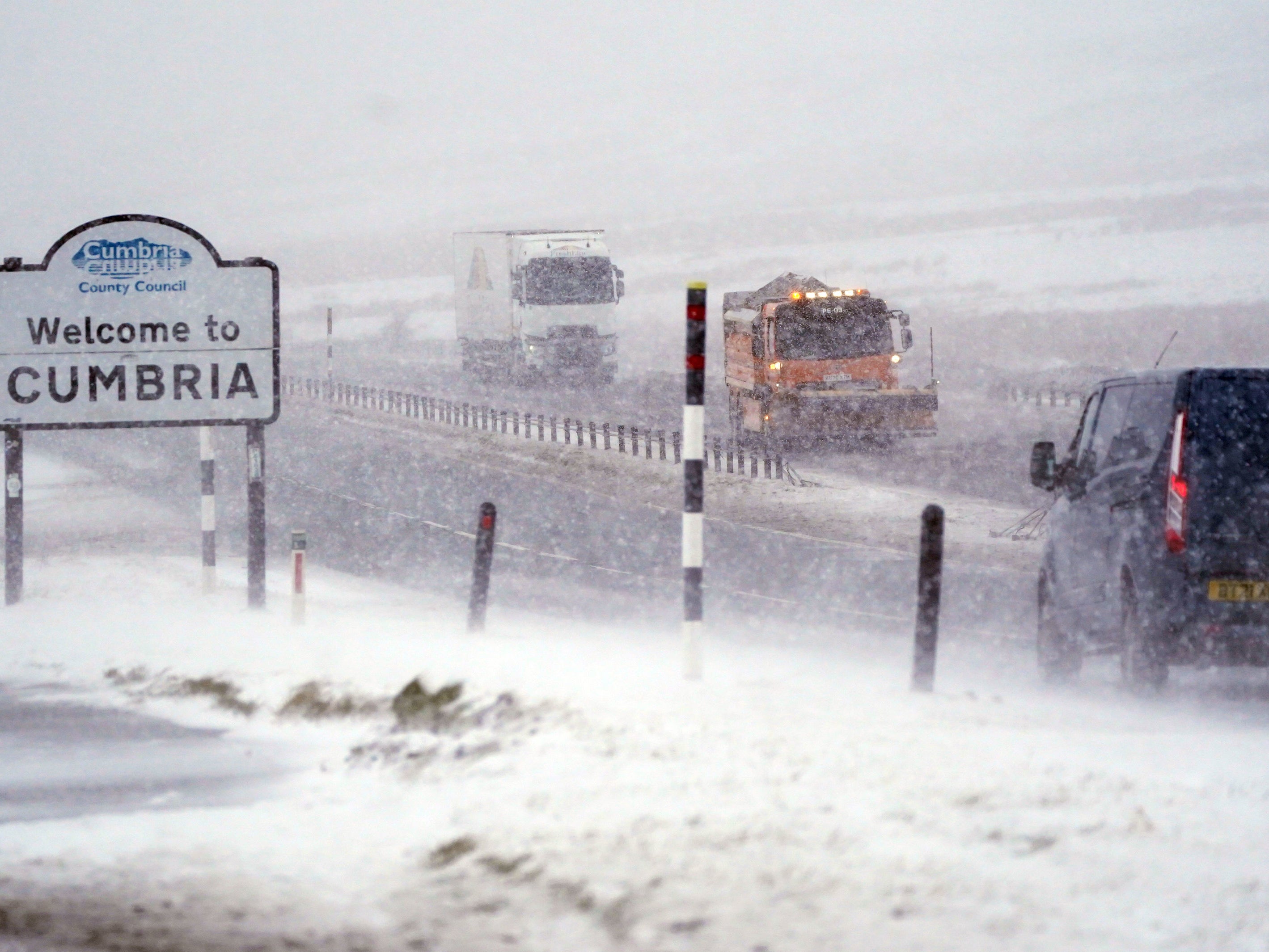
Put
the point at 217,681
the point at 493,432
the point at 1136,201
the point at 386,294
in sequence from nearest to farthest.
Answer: the point at 217,681 < the point at 493,432 < the point at 1136,201 < the point at 386,294

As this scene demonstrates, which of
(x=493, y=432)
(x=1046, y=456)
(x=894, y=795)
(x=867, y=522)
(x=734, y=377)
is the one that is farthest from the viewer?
(x=493, y=432)

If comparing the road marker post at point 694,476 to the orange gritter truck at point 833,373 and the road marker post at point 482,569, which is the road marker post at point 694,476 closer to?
the road marker post at point 482,569

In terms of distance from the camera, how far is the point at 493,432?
141 ft

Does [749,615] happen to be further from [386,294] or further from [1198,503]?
[386,294]

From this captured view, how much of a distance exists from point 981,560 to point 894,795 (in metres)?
14.9

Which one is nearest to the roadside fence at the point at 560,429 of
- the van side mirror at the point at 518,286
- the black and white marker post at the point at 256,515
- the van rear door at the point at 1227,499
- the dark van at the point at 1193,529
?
the van side mirror at the point at 518,286

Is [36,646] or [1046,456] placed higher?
[1046,456]

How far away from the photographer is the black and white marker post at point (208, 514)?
51.9ft

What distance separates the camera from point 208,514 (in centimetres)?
1622

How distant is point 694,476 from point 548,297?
40066 millimetres

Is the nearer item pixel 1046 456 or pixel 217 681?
pixel 217 681

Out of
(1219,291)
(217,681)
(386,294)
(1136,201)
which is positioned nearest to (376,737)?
(217,681)

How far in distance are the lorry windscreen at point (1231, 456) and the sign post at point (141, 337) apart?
26.0 feet

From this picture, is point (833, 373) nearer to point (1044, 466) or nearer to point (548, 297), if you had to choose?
point (548, 297)
